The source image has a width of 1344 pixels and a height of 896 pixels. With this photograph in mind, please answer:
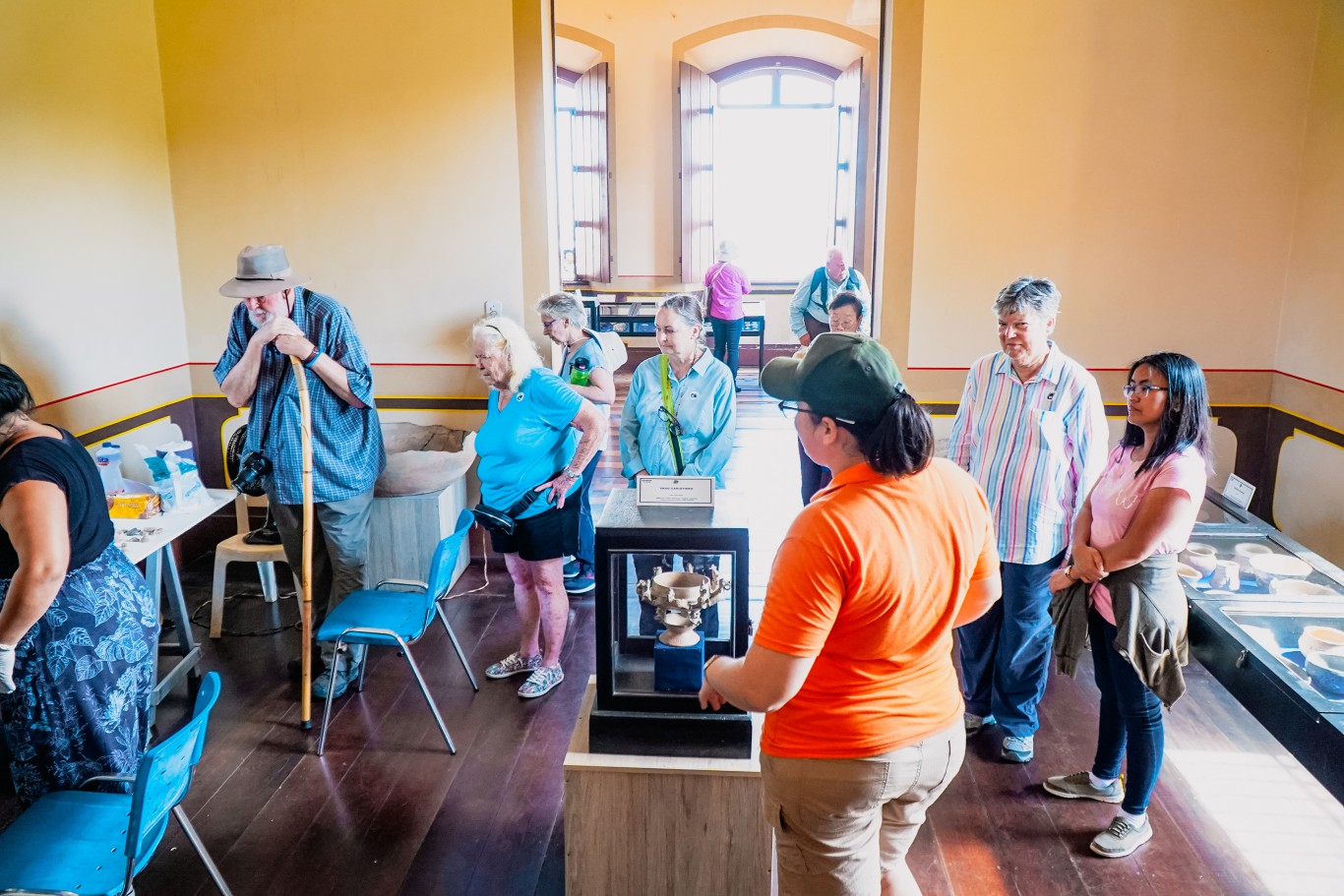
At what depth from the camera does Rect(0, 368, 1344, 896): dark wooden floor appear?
2.57m

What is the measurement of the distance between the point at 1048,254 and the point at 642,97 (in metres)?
7.28

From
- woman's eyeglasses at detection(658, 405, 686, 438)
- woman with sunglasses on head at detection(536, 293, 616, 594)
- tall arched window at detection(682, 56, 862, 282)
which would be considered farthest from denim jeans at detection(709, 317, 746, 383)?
woman's eyeglasses at detection(658, 405, 686, 438)

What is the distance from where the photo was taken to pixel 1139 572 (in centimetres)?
247

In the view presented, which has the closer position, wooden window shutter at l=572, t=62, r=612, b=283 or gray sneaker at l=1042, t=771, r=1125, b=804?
gray sneaker at l=1042, t=771, r=1125, b=804

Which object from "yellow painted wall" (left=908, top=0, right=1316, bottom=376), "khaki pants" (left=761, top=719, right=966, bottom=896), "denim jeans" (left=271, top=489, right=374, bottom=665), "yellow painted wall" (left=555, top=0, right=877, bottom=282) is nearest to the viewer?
"khaki pants" (left=761, top=719, right=966, bottom=896)

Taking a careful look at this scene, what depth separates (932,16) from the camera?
169 inches

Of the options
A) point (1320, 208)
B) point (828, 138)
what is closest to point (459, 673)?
point (1320, 208)

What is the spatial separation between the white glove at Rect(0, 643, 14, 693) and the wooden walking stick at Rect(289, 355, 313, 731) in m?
1.14

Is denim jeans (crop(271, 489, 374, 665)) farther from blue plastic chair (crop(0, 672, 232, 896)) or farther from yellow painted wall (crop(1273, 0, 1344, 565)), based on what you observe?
yellow painted wall (crop(1273, 0, 1344, 565))

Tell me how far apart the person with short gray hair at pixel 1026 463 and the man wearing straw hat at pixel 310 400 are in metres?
2.20

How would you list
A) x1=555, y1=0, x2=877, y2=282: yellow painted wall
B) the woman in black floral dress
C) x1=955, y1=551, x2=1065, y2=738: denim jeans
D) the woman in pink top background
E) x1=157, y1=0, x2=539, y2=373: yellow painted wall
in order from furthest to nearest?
x1=555, y1=0, x2=877, y2=282: yellow painted wall → the woman in pink top background → x1=157, y1=0, x2=539, y2=373: yellow painted wall → x1=955, y1=551, x2=1065, y2=738: denim jeans → the woman in black floral dress

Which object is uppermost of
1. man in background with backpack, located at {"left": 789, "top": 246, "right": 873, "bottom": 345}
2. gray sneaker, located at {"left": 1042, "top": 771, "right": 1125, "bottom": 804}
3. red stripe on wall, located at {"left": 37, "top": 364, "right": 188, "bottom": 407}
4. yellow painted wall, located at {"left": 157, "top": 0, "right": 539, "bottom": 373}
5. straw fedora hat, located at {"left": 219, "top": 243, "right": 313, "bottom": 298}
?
yellow painted wall, located at {"left": 157, "top": 0, "right": 539, "bottom": 373}

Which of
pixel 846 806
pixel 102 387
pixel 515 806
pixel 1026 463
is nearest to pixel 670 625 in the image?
pixel 846 806

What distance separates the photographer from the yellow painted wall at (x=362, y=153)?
14.9 ft
